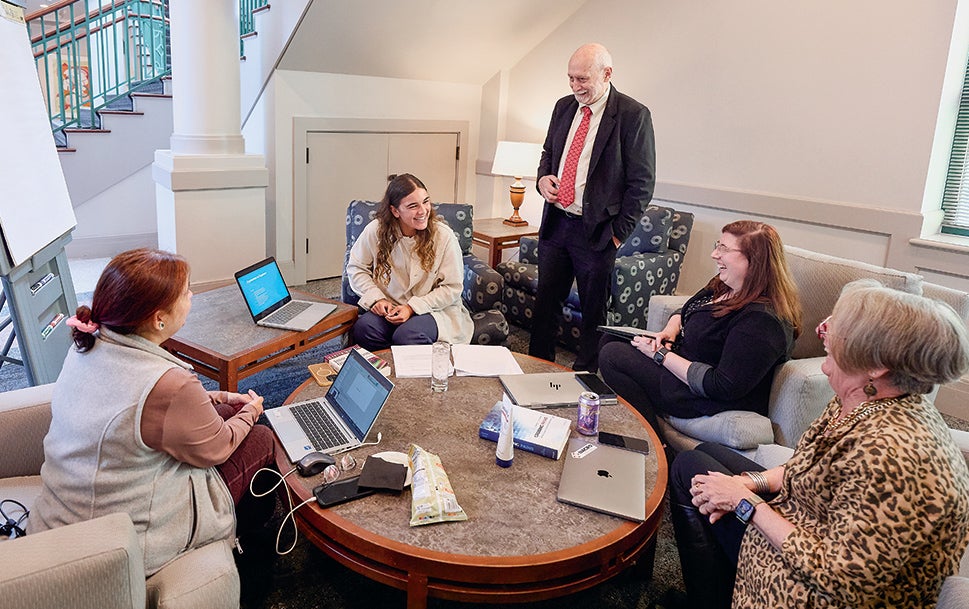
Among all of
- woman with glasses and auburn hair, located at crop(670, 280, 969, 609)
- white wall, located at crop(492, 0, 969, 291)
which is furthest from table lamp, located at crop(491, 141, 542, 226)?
woman with glasses and auburn hair, located at crop(670, 280, 969, 609)

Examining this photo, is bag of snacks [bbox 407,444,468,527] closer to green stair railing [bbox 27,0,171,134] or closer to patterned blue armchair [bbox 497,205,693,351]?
patterned blue armchair [bbox 497,205,693,351]

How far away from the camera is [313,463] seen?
5.49 ft

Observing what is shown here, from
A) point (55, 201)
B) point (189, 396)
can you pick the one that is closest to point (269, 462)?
point (189, 396)

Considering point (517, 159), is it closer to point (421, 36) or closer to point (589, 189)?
point (421, 36)

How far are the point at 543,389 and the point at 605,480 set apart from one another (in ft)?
1.69

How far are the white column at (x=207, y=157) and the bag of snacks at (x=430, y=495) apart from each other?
290cm

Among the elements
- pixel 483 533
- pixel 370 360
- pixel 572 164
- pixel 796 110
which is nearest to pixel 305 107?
pixel 572 164

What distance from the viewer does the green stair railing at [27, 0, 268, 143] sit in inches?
185

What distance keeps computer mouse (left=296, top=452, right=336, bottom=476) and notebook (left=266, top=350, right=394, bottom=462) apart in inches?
1.6

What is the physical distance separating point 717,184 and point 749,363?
2.23 meters

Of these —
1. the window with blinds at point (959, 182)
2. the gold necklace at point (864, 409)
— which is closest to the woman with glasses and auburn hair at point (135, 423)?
the gold necklace at point (864, 409)

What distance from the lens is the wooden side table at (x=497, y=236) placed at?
436 cm

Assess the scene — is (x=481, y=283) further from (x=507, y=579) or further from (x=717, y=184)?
(x=507, y=579)

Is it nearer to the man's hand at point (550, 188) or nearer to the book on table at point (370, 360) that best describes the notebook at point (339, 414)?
the book on table at point (370, 360)
